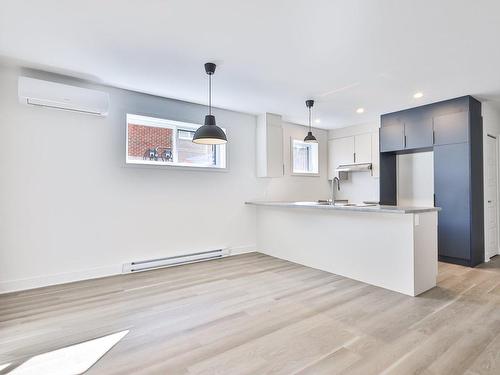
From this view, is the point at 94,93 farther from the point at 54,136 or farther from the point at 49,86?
the point at 54,136

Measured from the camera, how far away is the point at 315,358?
1944 mm

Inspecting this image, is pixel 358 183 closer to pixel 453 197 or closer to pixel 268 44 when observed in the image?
pixel 453 197

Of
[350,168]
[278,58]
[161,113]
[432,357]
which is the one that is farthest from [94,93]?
[350,168]

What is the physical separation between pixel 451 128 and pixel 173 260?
4.82 meters

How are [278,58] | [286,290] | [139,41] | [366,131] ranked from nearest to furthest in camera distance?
[139,41] → [278,58] → [286,290] → [366,131]

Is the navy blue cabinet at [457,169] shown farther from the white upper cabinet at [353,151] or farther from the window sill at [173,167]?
the window sill at [173,167]

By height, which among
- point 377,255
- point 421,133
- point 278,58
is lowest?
point 377,255

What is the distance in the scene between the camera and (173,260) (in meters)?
4.33

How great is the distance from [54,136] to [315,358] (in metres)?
3.78

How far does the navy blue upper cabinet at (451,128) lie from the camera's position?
4227 millimetres

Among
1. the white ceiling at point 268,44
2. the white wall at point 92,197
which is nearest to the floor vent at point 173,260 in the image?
the white wall at point 92,197

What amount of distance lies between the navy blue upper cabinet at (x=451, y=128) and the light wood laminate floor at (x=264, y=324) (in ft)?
6.69

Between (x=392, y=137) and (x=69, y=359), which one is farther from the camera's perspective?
(x=392, y=137)

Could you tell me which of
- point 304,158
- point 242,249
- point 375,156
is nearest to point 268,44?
point 242,249
